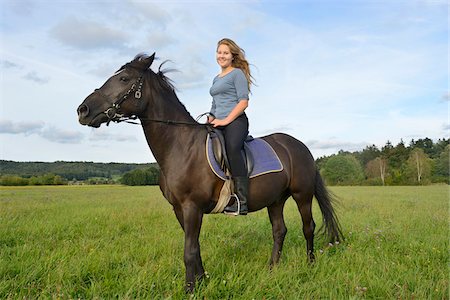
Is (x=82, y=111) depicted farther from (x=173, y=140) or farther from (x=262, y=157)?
(x=262, y=157)

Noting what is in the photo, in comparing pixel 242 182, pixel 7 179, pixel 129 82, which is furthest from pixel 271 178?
pixel 7 179

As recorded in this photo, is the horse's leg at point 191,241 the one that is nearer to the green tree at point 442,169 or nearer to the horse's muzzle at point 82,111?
the horse's muzzle at point 82,111

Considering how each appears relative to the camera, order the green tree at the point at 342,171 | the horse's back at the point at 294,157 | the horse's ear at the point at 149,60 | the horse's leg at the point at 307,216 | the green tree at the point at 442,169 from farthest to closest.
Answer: the green tree at the point at 342,171, the green tree at the point at 442,169, the horse's leg at the point at 307,216, the horse's back at the point at 294,157, the horse's ear at the point at 149,60

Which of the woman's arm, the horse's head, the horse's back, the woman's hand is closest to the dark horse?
the horse's head

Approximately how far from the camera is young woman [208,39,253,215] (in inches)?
174

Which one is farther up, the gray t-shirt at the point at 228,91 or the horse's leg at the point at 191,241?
the gray t-shirt at the point at 228,91

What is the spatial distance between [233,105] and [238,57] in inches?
29.5

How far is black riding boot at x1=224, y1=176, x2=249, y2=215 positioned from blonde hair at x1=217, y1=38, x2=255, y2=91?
146cm

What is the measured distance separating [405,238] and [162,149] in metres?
5.54

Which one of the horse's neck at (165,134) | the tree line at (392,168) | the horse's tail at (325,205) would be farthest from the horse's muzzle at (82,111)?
the tree line at (392,168)

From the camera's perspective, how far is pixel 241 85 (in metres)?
4.55

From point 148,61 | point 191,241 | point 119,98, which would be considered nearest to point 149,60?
point 148,61

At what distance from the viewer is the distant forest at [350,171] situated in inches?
2158

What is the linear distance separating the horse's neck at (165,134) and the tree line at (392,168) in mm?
62985
